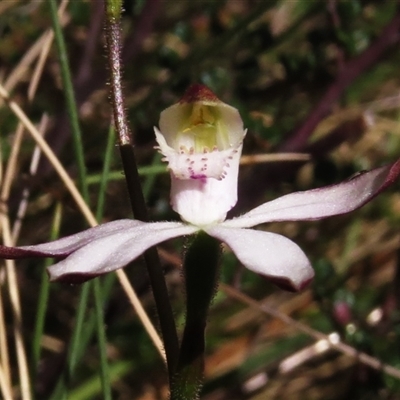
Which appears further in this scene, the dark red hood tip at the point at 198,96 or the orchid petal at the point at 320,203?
the dark red hood tip at the point at 198,96

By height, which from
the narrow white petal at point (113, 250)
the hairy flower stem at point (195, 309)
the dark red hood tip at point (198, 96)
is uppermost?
the dark red hood tip at point (198, 96)

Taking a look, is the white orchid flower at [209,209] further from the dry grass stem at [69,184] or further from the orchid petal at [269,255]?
the dry grass stem at [69,184]

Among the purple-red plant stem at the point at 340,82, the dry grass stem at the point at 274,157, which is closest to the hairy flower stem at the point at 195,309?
the dry grass stem at the point at 274,157

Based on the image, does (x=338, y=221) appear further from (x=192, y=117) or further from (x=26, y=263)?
(x=192, y=117)

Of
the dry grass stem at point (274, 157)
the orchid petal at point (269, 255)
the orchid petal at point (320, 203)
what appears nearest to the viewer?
the orchid petal at point (269, 255)

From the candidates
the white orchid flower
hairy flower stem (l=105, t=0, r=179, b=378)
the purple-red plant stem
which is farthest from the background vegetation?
hairy flower stem (l=105, t=0, r=179, b=378)

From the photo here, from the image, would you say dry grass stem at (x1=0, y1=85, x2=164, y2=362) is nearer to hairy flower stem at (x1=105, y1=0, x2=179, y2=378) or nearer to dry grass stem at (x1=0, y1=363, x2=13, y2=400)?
dry grass stem at (x1=0, y1=363, x2=13, y2=400)

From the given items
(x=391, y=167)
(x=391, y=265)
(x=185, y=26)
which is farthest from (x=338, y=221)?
(x=391, y=167)
